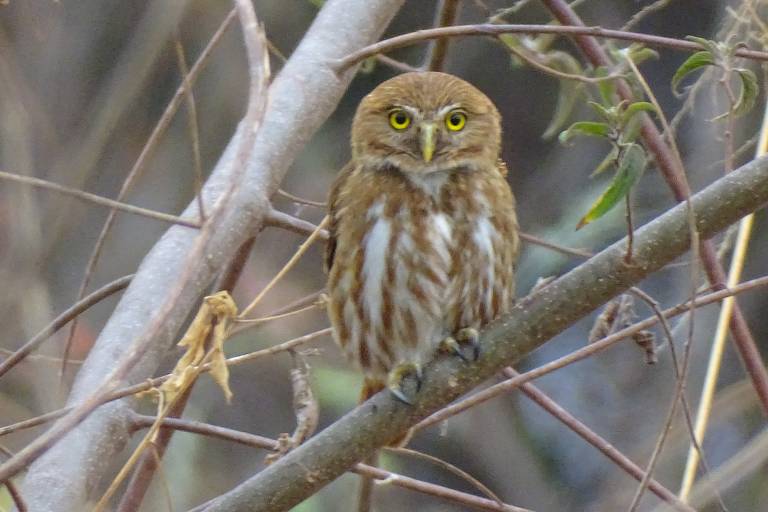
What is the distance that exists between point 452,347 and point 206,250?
1.95 ft

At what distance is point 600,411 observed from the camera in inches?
175

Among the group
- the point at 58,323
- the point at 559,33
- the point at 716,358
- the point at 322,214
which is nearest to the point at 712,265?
the point at 716,358

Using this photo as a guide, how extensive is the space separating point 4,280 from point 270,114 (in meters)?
0.70

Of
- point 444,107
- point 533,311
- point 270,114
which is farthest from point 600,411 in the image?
point 533,311

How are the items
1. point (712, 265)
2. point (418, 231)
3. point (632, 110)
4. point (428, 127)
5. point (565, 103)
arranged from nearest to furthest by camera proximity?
point (632, 110)
point (712, 265)
point (418, 231)
point (428, 127)
point (565, 103)

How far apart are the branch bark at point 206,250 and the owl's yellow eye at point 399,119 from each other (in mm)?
129

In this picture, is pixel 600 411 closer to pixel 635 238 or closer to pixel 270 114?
pixel 270 114

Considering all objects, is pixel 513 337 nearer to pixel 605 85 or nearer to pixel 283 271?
pixel 283 271

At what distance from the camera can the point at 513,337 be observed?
5.84 ft

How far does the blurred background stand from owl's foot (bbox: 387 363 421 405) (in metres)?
1.60

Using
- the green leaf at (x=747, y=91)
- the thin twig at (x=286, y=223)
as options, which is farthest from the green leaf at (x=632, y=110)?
the thin twig at (x=286, y=223)

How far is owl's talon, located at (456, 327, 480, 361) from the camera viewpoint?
1.85 meters

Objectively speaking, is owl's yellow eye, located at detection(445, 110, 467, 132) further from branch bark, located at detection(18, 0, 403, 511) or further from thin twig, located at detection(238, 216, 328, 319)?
thin twig, located at detection(238, 216, 328, 319)

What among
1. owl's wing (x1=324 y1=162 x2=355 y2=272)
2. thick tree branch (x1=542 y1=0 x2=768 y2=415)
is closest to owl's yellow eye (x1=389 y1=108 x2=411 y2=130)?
owl's wing (x1=324 y1=162 x2=355 y2=272)
